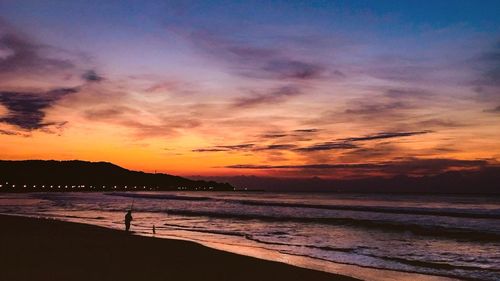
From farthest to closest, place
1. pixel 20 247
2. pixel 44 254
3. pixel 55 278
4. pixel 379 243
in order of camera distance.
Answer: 1. pixel 379 243
2. pixel 20 247
3. pixel 44 254
4. pixel 55 278

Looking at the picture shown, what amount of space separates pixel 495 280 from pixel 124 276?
495 inches

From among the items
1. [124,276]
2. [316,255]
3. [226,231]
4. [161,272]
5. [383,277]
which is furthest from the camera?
[226,231]

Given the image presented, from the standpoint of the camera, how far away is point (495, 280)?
648 inches

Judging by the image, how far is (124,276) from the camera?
13.7 m

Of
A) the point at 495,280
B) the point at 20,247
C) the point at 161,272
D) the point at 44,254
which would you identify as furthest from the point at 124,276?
the point at 495,280

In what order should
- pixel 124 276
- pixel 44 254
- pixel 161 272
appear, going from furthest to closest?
pixel 44 254
pixel 161 272
pixel 124 276

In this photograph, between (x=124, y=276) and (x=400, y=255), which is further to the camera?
(x=400, y=255)

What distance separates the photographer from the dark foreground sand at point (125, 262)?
13875 mm

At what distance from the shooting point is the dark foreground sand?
13875 mm

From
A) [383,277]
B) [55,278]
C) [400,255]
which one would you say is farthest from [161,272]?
[400,255]

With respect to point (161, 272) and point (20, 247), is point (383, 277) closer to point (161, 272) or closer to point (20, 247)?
point (161, 272)

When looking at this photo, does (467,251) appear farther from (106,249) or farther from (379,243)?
(106,249)

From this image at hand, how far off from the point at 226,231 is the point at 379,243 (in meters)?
10.7

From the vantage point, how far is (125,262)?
16.3 metres
